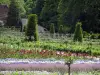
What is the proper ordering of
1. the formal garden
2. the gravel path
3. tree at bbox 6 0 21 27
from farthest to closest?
1. tree at bbox 6 0 21 27
2. the formal garden
3. the gravel path

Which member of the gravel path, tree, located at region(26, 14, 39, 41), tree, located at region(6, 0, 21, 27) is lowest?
tree, located at region(6, 0, 21, 27)

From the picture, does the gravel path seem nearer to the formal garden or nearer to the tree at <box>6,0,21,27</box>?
the formal garden

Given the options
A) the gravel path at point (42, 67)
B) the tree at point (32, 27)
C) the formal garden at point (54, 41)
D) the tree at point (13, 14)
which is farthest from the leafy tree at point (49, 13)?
the gravel path at point (42, 67)

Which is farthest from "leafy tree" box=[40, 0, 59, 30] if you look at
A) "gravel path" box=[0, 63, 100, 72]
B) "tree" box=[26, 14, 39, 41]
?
"gravel path" box=[0, 63, 100, 72]

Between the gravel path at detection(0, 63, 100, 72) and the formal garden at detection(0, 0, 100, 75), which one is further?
the formal garden at detection(0, 0, 100, 75)

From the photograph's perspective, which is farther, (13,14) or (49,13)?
(13,14)

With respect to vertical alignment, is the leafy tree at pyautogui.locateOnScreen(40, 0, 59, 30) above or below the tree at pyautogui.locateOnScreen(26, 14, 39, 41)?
below

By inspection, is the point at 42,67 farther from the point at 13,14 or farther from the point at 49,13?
the point at 13,14

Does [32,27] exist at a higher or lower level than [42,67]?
lower

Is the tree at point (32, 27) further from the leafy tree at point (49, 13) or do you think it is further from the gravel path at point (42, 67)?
the leafy tree at point (49, 13)

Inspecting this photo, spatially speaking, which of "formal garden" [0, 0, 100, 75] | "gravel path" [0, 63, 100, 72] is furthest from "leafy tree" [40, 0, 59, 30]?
"gravel path" [0, 63, 100, 72]

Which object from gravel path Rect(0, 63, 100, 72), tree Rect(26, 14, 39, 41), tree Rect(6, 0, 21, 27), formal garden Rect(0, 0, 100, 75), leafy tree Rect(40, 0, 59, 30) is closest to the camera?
gravel path Rect(0, 63, 100, 72)

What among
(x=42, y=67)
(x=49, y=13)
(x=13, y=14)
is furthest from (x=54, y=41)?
(x=13, y=14)

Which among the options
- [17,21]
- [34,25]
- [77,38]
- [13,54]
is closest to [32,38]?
[34,25]
